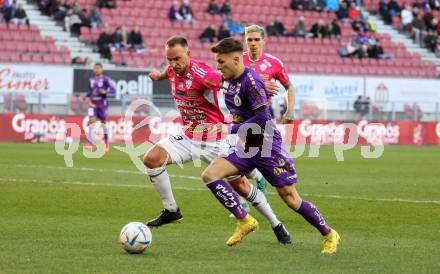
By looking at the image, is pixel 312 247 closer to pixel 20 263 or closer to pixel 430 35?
pixel 20 263

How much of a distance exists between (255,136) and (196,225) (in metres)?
2.41

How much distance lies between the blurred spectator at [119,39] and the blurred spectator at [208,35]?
11.2 ft

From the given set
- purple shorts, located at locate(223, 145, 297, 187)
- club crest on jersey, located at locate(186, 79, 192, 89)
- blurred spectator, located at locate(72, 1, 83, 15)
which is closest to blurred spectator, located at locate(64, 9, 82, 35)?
blurred spectator, located at locate(72, 1, 83, 15)

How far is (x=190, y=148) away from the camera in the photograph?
1099 centimetres

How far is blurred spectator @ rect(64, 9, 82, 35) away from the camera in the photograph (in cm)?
3581

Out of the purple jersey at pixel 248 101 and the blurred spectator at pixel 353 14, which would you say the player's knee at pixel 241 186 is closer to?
the purple jersey at pixel 248 101

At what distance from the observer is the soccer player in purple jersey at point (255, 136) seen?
9.14 metres

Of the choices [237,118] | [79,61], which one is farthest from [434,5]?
[237,118]

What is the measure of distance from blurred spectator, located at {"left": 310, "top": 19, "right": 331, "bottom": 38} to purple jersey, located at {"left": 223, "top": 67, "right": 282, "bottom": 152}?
105 ft

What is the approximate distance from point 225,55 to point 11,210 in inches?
181

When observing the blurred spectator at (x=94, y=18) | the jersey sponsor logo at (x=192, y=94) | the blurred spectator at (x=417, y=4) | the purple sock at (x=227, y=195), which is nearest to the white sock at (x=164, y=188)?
the jersey sponsor logo at (x=192, y=94)

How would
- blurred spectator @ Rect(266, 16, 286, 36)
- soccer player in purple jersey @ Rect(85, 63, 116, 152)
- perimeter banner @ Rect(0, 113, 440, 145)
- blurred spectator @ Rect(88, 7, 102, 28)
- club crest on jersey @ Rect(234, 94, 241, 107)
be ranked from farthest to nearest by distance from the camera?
blurred spectator @ Rect(266, 16, 286, 36)
blurred spectator @ Rect(88, 7, 102, 28)
perimeter banner @ Rect(0, 113, 440, 145)
soccer player in purple jersey @ Rect(85, 63, 116, 152)
club crest on jersey @ Rect(234, 94, 241, 107)

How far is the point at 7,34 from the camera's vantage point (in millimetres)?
33844

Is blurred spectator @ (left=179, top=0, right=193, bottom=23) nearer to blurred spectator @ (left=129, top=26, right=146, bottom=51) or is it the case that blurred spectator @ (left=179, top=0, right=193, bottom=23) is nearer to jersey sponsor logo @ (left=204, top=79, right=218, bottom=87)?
blurred spectator @ (left=129, top=26, right=146, bottom=51)
